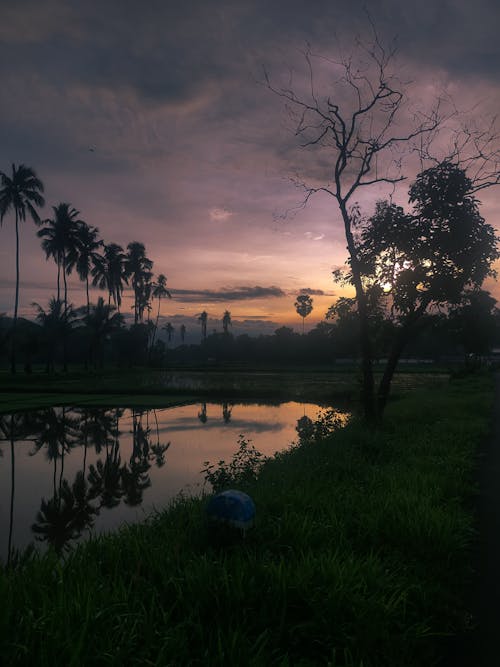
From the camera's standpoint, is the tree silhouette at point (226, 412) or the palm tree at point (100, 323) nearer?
the tree silhouette at point (226, 412)

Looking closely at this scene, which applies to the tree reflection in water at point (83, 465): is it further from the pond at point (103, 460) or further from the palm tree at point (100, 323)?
the palm tree at point (100, 323)

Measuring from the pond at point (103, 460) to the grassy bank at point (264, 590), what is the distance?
3.18 m

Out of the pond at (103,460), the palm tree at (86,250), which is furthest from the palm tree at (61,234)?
the pond at (103,460)

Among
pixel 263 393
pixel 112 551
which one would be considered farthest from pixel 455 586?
pixel 263 393

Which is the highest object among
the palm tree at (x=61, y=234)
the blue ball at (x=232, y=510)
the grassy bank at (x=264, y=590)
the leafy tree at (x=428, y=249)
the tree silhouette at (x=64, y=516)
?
the palm tree at (x=61, y=234)

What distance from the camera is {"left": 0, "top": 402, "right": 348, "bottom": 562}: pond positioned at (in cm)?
895

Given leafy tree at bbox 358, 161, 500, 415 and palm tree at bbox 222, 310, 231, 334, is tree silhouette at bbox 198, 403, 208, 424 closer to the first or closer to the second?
leafy tree at bbox 358, 161, 500, 415

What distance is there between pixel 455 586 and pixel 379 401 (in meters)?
11.9

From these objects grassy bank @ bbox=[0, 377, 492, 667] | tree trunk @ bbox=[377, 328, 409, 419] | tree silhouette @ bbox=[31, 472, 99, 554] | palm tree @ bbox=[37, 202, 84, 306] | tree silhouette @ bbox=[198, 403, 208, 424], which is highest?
palm tree @ bbox=[37, 202, 84, 306]

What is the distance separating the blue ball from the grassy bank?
0.78 ft

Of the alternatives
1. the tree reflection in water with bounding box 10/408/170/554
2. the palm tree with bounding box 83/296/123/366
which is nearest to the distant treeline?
the palm tree with bounding box 83/296/123/366

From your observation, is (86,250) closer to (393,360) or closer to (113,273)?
(113,273)

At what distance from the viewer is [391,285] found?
1731cm

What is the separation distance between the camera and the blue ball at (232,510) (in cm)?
514
